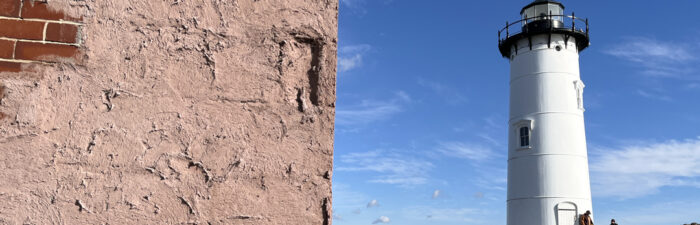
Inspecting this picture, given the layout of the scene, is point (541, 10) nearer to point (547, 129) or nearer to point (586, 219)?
point (547, 129)

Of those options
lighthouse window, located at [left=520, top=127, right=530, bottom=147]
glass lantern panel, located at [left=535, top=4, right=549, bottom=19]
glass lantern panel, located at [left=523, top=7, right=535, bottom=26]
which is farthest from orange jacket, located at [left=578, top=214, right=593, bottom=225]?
glass lantern panel, located at [left=535, top=4, right=549, bottom=19]

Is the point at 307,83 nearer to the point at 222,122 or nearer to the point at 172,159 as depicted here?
the point at 222,122

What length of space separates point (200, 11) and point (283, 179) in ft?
1.97

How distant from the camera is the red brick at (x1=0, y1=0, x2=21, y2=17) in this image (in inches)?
66.5

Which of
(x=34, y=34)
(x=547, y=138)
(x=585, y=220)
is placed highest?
(x=547, y=138)

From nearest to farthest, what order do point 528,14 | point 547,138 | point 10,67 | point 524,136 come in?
point 10,67 < point 547,138 < point 524,136 < point 528,14

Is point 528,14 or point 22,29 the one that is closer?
point 22,29

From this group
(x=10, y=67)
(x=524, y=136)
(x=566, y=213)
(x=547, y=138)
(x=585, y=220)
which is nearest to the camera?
(x=10, y=67)

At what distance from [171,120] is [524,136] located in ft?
53.4

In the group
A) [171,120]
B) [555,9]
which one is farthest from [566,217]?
[171,120]

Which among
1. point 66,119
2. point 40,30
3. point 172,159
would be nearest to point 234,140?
point 172,159

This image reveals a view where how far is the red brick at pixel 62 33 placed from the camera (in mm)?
1700

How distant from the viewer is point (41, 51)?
1.68 meters

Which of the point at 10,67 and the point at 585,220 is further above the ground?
the point at 585,220
